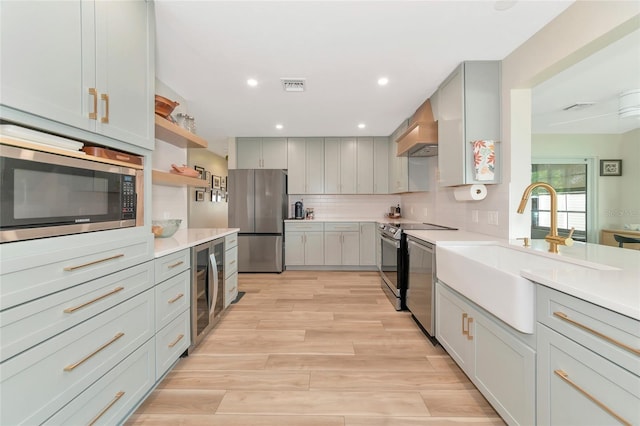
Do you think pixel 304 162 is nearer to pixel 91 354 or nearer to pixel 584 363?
pixel 91 354

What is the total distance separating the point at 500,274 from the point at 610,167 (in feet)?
11.5

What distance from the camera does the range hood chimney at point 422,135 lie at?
9.41 ft

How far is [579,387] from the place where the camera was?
943 millimetres

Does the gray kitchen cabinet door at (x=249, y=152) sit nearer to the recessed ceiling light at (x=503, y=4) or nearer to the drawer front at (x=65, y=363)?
the drawer front at (x=65, y=363)

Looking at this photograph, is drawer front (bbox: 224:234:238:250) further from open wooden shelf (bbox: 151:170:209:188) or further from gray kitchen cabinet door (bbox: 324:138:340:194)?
gray kitchen cabinet door (bbox: 324:138:340:194)

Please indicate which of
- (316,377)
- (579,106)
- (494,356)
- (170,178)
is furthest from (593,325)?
(579,106)

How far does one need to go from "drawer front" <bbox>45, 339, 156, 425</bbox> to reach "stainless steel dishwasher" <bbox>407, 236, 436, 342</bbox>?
2.08 meters

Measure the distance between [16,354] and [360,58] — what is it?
105 inches

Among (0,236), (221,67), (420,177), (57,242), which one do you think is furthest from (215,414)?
(420,177)

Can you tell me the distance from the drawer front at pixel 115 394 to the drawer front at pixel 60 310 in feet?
1.07

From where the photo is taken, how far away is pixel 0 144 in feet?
2.89

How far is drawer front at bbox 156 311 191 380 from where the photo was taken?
1661 millimetres

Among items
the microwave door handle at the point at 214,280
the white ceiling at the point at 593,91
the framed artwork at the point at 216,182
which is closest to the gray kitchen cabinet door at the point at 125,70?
the microwave door handle at the point at 214,280

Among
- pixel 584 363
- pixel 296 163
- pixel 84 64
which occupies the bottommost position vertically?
pixel 584 363
